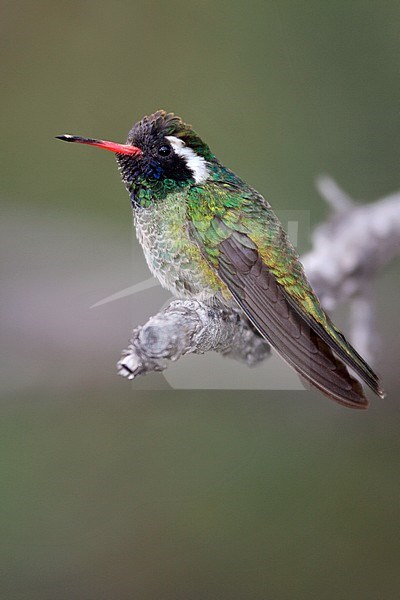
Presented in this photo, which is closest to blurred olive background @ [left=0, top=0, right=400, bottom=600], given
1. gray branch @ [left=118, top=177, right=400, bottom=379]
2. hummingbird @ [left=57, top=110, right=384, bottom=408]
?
gray branch @ [left=118, top=177, right=400, bottom=379]

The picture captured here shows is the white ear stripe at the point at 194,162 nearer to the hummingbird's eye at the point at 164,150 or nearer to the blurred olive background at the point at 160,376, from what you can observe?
the hummingbird's eye at the point at 164,150

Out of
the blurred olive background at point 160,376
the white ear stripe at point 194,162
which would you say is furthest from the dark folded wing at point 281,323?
the blurred olive background at point 160,376

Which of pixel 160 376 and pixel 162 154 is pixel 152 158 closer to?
pixel 162 154

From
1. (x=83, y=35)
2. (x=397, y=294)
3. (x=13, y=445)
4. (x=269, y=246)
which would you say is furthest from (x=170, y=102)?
(x=13, y=445)

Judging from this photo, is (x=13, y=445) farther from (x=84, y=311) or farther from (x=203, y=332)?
(x=203, y=332)

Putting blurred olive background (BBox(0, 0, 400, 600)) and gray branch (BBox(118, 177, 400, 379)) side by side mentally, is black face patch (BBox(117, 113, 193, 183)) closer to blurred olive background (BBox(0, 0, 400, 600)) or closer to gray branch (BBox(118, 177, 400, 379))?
gray branch (BBox(118, 177, 400, 379))

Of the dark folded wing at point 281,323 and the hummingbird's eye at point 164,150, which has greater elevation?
the hummingbird's eye at point 164,150

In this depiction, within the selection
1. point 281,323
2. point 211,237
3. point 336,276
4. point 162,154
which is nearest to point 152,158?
point 162,154
